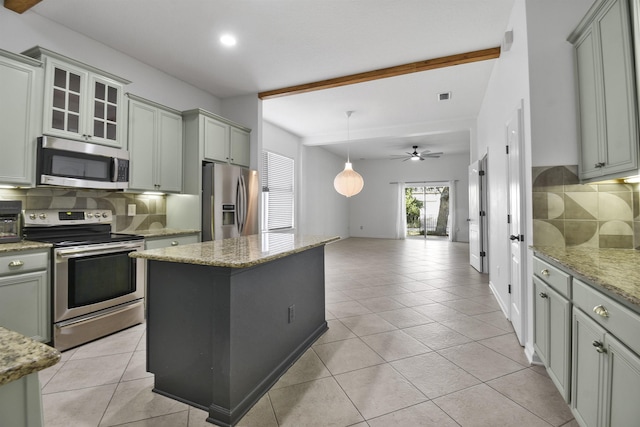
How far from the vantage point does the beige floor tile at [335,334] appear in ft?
8.90

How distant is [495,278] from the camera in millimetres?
3877

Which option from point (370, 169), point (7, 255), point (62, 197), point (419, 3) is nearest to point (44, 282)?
point (7, 255)

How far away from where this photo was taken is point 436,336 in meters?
2.77

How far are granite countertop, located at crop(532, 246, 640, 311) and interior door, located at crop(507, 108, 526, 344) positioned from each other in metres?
0.38

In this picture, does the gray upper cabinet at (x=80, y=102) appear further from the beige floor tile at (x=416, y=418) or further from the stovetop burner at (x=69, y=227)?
the beige floor tile at (x=416, y=418)

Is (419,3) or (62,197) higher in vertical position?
(419,3)

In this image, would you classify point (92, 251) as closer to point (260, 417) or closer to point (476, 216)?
point (260, 417)

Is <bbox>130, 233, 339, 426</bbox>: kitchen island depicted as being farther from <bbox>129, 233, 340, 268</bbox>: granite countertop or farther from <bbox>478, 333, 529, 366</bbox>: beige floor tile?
<bbox>478, 333, 529, 366</bbox>: beige floor tile

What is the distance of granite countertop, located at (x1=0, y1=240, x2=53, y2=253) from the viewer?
86.5 inches

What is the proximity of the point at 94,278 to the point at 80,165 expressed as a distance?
102 centimetres

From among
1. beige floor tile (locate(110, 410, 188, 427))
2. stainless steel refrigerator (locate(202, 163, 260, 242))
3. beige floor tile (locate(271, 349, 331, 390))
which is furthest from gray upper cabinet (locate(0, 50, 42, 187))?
beige floor tile (locate(271, 349, 331, 390))

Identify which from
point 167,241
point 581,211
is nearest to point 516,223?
point 581,211

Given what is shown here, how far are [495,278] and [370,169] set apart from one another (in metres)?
7.60

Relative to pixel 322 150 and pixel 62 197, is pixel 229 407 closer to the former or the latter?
pixel 62 197
